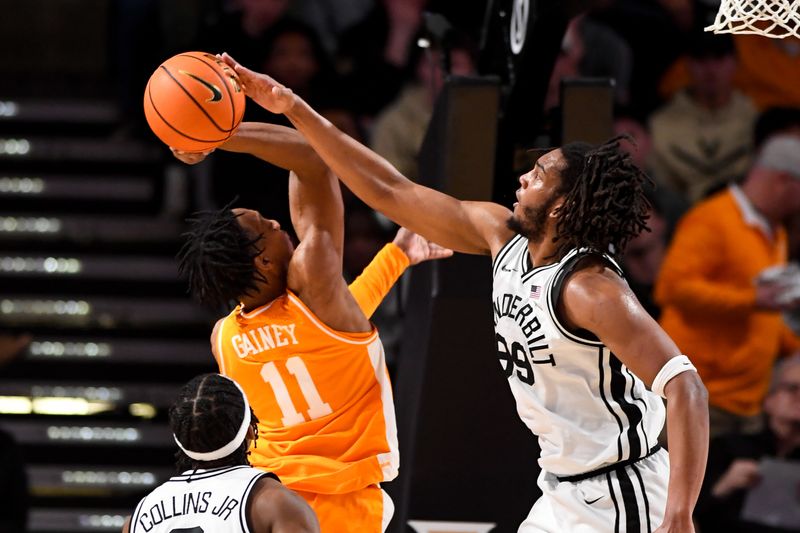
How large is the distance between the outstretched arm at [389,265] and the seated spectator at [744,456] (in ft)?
7.94

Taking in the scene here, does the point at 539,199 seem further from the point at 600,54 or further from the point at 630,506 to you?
the point at 600,54

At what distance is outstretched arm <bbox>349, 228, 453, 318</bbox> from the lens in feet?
15.9

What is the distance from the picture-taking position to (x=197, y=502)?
12.0 feet

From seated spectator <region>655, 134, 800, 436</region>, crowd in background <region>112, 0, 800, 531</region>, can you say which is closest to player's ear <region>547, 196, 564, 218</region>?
crowd in background <region>112, 0, 800, 531</region>

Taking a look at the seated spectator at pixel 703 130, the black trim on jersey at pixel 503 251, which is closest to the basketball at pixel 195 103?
the black trim on jersey at pixel 503 251

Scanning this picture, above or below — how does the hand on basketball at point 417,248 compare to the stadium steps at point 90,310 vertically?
above

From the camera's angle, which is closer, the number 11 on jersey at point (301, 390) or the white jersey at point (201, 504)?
the white jersey at point (201, 504)

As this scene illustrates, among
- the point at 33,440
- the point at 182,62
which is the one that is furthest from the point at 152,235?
the point at 182,62

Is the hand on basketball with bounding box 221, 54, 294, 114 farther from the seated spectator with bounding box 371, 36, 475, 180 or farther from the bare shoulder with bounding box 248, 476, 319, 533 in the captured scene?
the seated spectator with bounding box 371, 36, 475, 180

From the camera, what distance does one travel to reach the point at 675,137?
8.41 meters

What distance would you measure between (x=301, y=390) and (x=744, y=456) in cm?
309

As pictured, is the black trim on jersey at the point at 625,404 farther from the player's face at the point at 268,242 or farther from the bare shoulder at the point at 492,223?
the player's face at the point at 268,242

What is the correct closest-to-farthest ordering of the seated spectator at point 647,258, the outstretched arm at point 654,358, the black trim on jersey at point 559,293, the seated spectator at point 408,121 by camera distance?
the outstretched arm at point 654,358
the black trim on jersey at point 559,293
the seated spectator at point 647,258
the seated spectator at point 408,121

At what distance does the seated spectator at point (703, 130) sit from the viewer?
27.6ft
